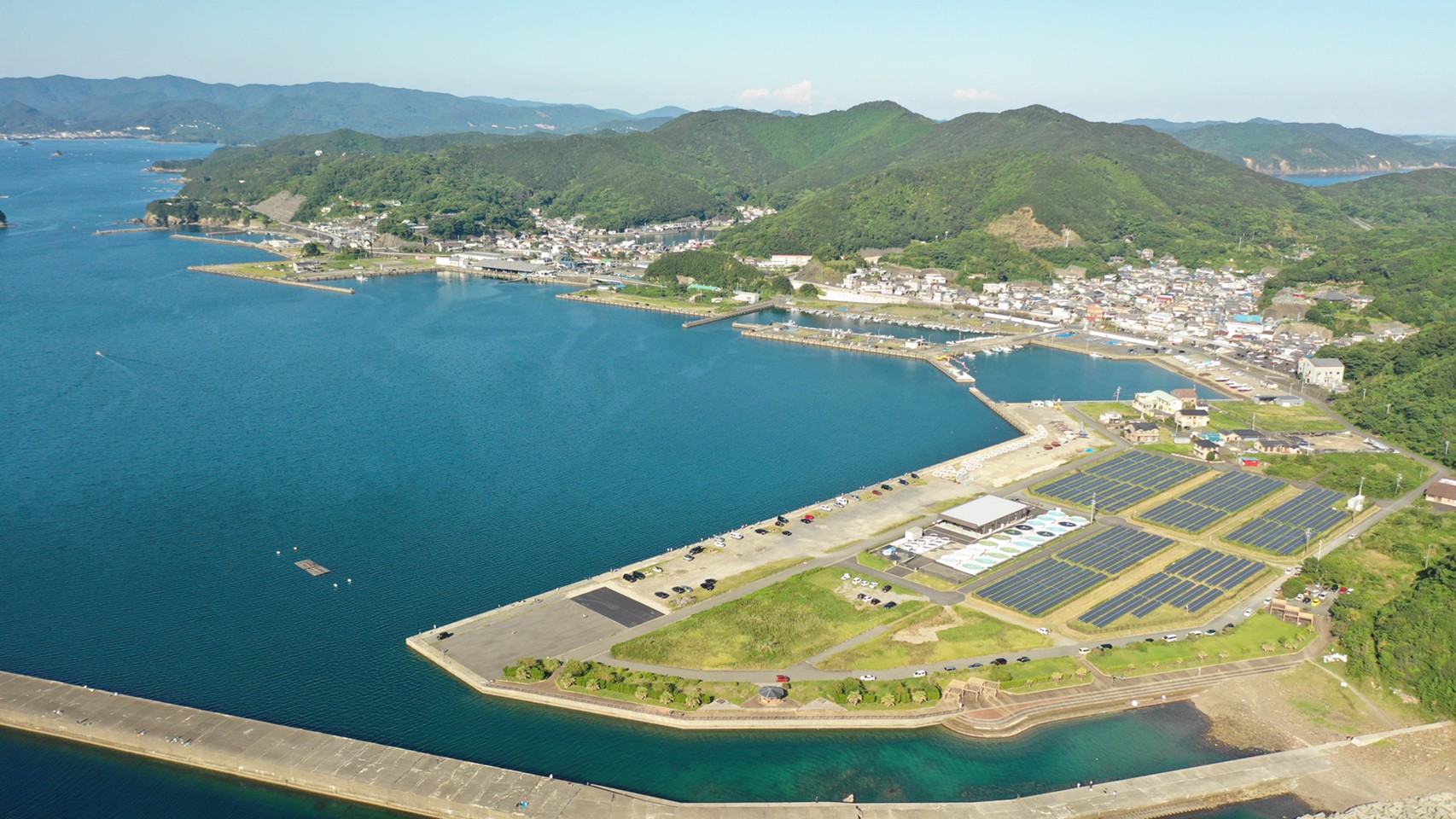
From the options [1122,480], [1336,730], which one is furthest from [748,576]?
[1122,480]

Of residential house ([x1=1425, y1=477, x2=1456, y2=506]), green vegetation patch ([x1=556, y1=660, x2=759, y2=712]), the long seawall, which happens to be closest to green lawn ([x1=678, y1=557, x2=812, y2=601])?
green vegetation patch ([x1=556, y1=660, x2=759, y2=712])

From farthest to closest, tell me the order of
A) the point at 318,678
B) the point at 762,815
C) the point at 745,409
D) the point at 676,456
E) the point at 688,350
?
the point at 688,350, the point at 745,409, the point at 676,456, the point at 318,678, the point at 762,815

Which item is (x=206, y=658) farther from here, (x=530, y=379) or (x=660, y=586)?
(x=530, y=379)

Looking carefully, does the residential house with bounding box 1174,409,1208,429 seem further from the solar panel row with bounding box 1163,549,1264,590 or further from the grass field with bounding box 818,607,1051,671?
the grass field with bounding box 818,607,1051,671

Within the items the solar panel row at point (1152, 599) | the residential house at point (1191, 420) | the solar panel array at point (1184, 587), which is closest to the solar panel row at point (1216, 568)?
the solar panel array at point (1184, 587)

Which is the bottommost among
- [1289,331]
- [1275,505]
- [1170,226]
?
[1275,505]

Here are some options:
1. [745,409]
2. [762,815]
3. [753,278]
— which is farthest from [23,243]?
[762,815]
